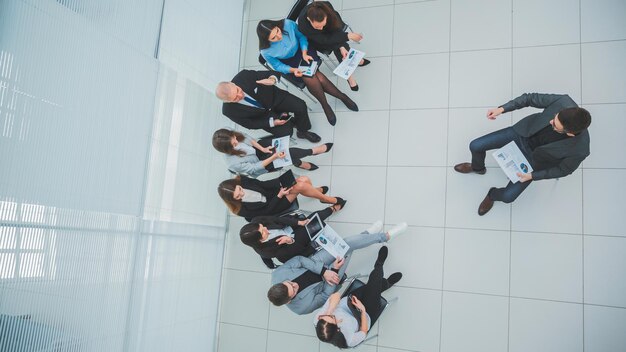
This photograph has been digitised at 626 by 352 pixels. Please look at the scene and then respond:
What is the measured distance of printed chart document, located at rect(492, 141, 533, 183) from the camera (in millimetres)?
3242

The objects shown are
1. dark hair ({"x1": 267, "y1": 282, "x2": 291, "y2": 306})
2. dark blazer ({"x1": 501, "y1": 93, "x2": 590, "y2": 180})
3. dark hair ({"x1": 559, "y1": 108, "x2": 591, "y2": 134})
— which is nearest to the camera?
dark hair ({"x1": 559, "y1": 108, "x2": 591, "y2": 134})

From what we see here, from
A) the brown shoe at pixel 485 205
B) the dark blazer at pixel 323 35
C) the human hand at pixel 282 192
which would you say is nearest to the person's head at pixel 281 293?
the human hand at pixel 282 192

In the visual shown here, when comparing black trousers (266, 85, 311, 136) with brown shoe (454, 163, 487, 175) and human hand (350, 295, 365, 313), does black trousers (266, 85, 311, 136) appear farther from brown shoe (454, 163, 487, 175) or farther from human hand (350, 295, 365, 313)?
human hand (350, 295, 365, 313)

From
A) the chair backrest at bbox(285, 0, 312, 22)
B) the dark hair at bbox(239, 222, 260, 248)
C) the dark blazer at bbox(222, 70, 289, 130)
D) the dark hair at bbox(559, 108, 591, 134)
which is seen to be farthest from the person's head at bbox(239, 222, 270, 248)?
the dark hair at bbox(559, 108, 591, 134)

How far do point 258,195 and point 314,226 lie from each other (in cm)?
60

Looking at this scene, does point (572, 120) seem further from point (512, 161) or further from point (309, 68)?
point (309, 68)

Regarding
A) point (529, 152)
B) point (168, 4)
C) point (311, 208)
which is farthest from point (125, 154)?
point (529, 152)

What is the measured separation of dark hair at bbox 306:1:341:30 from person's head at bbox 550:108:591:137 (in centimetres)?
202

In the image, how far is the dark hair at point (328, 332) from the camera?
2879 mm

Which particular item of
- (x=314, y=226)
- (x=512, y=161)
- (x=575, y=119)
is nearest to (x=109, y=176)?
(x=314, y=226)

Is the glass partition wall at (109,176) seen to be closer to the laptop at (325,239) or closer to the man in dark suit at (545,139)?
the laptop at (325,239)

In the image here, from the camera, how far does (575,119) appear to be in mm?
2607

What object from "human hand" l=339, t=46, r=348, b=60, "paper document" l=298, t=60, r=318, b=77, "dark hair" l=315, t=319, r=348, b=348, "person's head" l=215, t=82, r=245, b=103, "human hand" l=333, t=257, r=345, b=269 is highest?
"human hand" l=339, t=46, r=348, b=60

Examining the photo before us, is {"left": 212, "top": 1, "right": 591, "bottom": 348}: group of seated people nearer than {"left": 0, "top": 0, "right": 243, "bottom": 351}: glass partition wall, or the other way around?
{"left": 0, "top": 0, "right": 243, "bottom": 351}: glass partition wall
